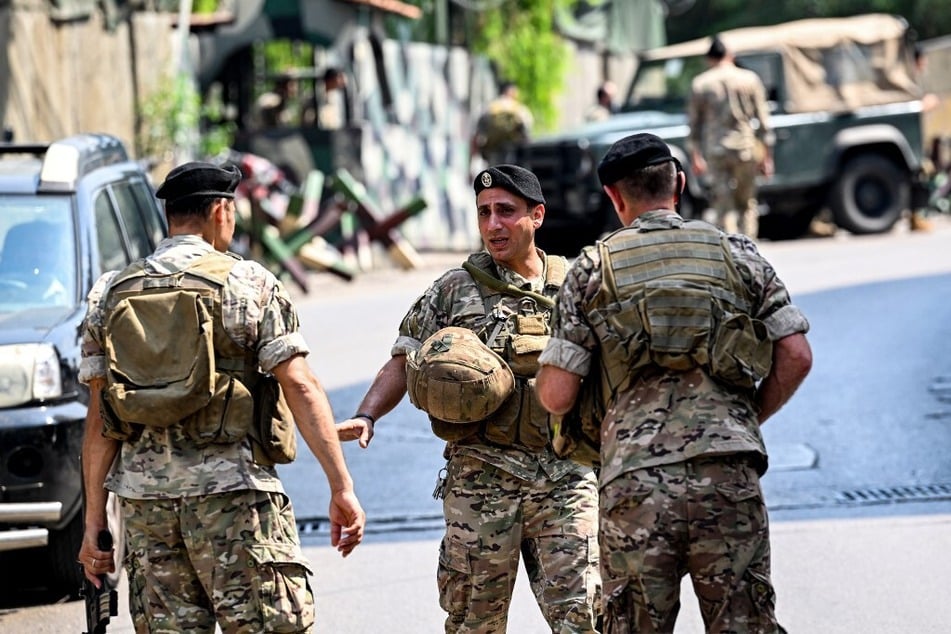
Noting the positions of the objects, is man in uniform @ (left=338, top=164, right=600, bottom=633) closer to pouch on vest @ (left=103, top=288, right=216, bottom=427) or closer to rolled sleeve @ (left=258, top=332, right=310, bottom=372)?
rolled sleeve @ (left=258, top=332, right=310, bottom=372)

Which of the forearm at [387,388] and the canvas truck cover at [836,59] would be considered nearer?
the forearm at [387,388]

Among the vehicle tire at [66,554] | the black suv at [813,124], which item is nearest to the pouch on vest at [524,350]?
the vehicle tire at [66,554]

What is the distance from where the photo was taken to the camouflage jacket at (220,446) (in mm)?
4457

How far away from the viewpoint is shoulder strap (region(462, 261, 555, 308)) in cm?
509

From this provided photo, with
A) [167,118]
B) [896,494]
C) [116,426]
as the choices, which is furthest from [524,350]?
[167,118]

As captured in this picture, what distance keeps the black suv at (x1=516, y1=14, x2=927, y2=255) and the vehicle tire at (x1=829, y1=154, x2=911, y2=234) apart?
0.04ft

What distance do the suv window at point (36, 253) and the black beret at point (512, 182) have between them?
269cm

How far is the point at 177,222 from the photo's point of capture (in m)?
4.60

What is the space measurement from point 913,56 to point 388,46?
703 centimetres

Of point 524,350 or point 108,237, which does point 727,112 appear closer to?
point 108,237

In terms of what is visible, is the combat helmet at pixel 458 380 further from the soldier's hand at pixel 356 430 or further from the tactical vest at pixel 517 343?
the soldier's hand at pixel 356 430

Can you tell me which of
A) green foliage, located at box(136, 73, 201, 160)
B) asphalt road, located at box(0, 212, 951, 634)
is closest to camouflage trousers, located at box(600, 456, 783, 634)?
asphalt road, located at box(0, 212, 951, 634)

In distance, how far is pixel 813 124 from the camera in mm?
19734

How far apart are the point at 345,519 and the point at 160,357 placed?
65 centimetres
